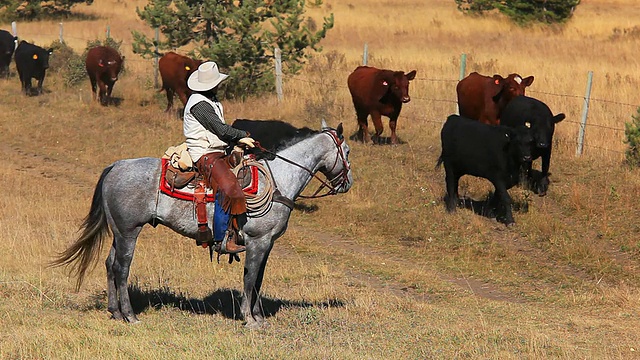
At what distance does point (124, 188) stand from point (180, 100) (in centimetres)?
1566

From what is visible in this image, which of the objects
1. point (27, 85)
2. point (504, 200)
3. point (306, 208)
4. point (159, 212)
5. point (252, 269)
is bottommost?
point (27, 85)

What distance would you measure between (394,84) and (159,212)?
10.8 meters

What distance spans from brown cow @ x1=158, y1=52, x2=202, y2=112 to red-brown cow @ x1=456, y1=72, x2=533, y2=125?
718cm

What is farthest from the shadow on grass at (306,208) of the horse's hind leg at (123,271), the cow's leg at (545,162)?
the horse's hind leg at (123,271)

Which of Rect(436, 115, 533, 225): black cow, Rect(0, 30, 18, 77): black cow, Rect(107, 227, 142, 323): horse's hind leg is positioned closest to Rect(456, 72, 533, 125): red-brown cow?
Rect(436, 115, 533, 225): black cow

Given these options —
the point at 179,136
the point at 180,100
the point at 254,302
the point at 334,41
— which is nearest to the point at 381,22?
the point at 334,41

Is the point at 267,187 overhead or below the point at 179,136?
overhead

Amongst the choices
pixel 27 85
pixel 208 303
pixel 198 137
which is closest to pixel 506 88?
pixel 208 303

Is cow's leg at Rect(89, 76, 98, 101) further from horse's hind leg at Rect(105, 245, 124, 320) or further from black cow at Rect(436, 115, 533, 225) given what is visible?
horse's hind leg at Rect(105, 245, 124, 320)

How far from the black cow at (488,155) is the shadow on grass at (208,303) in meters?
5.47

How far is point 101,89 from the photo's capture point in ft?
79.4

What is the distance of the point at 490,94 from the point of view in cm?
1806

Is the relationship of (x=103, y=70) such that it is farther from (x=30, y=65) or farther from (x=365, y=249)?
(x=365, y=249)

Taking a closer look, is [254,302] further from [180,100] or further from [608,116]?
[180,100]
